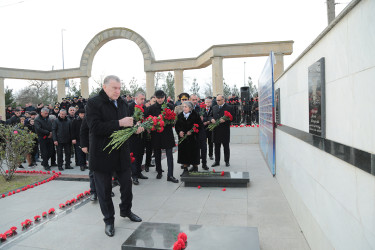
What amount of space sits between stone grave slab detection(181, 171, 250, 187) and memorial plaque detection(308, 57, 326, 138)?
2.87m

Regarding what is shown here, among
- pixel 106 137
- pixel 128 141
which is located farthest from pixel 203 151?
pixel 106 137

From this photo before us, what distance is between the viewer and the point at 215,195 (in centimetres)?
539

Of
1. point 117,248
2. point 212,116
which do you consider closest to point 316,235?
point 117,248

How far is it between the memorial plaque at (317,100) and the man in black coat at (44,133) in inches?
319

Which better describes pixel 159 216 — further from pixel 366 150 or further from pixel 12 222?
pixel 366 150

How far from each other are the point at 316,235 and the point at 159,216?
231cm

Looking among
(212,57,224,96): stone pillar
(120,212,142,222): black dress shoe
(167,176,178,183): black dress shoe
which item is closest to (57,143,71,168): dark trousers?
(167,176,178,183): black dress shoe

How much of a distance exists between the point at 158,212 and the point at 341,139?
10.4ft

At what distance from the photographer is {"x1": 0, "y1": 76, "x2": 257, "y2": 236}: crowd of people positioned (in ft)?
12.6

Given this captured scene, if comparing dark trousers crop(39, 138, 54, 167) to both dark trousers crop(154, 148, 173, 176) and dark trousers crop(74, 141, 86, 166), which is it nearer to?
dark trousers crop(74, 141, 86, 166)

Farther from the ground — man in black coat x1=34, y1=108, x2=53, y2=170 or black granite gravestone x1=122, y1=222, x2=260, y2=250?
man in black coat x1=34, y1=108, x2=53, y2=170

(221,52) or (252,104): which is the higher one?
(221,52)

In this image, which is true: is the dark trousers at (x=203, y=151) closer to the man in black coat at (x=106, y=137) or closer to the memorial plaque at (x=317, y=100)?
the man in black coat at (x=106, y=137)

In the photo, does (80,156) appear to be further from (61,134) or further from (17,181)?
(17,181)
